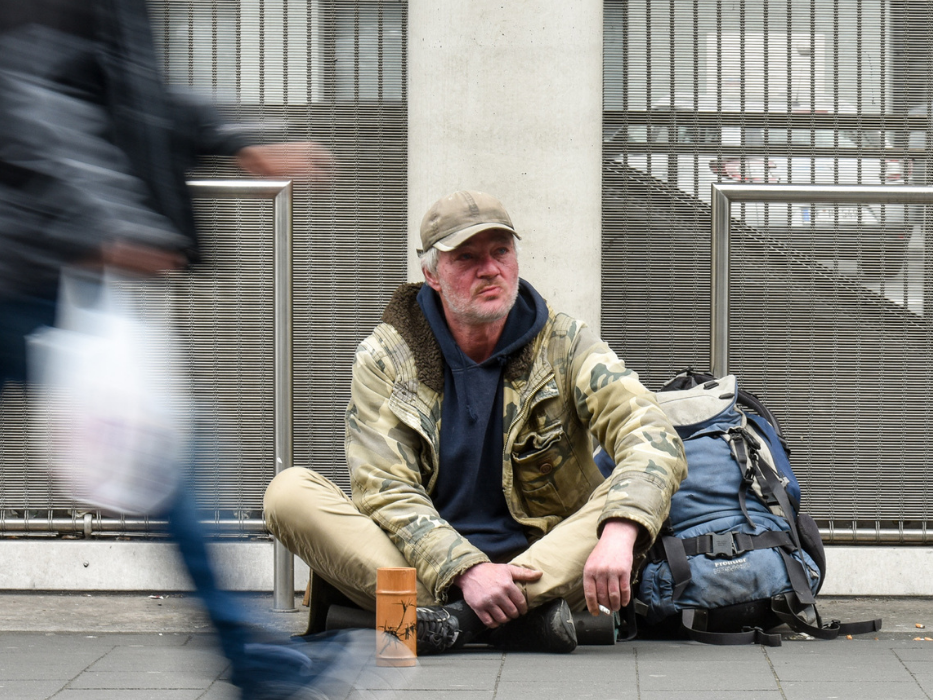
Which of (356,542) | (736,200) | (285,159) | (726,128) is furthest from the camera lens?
(726,128)

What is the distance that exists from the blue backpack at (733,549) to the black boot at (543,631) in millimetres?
341

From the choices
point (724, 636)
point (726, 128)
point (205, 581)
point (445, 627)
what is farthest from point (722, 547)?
point (205, 581)

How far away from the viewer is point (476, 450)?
4.34 metres

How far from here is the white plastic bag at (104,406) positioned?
6.69ft

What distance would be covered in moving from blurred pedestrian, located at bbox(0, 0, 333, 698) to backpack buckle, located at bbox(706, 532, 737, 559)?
238 centimetres

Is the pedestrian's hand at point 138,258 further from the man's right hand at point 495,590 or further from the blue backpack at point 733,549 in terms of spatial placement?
the blue backpack at point 733,549

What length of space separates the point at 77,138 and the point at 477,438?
8.08 feet

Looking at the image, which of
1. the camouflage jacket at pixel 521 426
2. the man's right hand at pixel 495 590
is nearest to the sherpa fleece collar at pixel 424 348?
the camouflage jacket at pixel 521 426

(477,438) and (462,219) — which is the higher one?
(462,219)

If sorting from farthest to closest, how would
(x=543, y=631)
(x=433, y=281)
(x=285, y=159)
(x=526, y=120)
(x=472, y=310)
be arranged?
1. (x=526, y=120)
2. (x=433, y=281)
3. (x=472, y=310)
4. (x=543, y=631)
5. (x=285, y=159)

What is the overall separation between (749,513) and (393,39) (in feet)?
8.55

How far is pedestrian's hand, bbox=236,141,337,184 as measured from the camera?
2428 millimetres

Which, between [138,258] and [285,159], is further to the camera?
[285,159]

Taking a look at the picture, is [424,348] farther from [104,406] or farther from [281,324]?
[104,406]
